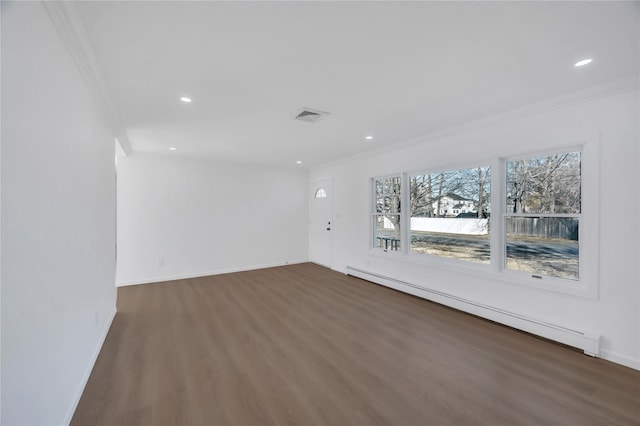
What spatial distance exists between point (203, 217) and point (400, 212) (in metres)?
3.88

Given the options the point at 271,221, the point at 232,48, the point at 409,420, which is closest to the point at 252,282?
the point at 271,221

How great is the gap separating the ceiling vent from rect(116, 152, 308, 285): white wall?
305 cm

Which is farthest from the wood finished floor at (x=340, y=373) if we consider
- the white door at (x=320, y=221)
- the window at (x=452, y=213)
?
the white door at (x=320, y=221)

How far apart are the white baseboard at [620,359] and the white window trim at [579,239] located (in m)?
0.48

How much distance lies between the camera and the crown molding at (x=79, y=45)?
1.42 m

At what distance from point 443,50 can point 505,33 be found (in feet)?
1.17

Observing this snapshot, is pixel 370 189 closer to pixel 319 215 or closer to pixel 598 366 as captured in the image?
pixel 319 215

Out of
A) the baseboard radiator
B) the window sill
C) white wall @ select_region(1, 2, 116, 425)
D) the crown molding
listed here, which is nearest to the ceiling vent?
the crown molding

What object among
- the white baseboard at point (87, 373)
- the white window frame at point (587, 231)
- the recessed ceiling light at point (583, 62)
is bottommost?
the white baseboard at point (87, 373)

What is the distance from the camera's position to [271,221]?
627cm

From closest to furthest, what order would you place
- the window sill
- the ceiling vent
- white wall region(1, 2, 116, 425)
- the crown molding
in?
white wall region(1, 2, 116, 425)
the crown molding
the window sill
the ceiling vent

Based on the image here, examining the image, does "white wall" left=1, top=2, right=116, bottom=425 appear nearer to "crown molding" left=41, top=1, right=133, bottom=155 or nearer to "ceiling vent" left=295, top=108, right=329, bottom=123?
"crown molding" left=41, top=1, right=133, bottom=155

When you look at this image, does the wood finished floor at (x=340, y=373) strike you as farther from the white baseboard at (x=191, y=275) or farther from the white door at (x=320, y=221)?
the white door at (x=320, y=221)

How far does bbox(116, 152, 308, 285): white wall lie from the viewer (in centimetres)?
477
